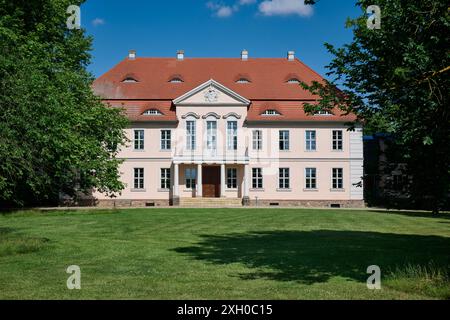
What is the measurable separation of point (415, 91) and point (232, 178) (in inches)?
1306

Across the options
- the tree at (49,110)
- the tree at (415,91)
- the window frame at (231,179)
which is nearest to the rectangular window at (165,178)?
the window frame at (231,179)

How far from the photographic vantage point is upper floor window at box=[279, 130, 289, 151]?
41.4m

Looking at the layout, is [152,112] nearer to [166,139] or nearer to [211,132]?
[166,139]

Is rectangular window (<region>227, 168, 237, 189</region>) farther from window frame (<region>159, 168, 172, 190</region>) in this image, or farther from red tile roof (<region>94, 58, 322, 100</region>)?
red tile roof (<region>94, 58, 322, 100</region>)

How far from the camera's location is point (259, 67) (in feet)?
147

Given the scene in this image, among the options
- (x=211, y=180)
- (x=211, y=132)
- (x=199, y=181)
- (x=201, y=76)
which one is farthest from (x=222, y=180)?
(x=201, y=76)

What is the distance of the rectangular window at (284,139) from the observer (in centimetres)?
4144

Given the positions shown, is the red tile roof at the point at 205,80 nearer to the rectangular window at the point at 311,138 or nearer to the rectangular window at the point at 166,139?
the rectangular window at the point at 311,138

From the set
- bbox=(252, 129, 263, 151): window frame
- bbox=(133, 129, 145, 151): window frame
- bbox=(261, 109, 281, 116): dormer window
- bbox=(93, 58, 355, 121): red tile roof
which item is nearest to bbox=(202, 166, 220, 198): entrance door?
bbox=(252, 129, 263, 151): window frame

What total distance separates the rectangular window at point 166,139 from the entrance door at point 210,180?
129 inches

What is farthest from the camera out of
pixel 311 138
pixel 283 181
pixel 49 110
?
pixel 311 138

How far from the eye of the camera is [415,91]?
338 inches

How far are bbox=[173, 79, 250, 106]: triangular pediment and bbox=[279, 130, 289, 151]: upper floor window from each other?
3.60 meters
